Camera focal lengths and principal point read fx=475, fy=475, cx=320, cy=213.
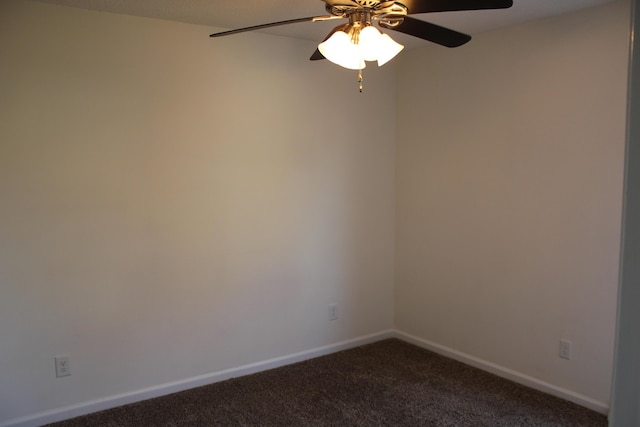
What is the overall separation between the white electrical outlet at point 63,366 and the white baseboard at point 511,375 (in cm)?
251

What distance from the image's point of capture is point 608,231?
2688 millimetres

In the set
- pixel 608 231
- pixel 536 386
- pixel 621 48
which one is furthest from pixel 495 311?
pixel 621 48

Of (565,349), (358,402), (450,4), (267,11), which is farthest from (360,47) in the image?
(565,349)

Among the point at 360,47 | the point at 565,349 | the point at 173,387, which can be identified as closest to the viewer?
the point at 360,47

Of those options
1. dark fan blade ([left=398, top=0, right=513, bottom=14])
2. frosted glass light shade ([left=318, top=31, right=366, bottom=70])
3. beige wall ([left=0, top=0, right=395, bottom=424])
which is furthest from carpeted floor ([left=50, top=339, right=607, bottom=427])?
dark fan blade ([left=398, top=0, right=513, bottom=14])

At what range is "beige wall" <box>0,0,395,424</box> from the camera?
2.60m

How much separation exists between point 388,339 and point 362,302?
1.44 ft

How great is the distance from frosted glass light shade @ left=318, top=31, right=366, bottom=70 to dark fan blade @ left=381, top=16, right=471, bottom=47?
26cm

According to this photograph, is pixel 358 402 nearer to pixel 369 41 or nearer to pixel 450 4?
pixel 369 41

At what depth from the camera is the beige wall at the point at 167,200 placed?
2600mm

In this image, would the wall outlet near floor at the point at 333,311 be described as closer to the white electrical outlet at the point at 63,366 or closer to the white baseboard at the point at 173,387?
the white baseboard at the point at 173,387

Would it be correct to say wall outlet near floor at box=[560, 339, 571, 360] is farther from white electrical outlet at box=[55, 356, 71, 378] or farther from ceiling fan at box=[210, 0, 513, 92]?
white electrical outlet at box=[55, 356, 71, 378]

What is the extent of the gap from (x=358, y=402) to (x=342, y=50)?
2106mm

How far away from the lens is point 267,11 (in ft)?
8.91
